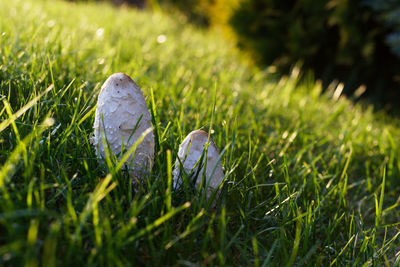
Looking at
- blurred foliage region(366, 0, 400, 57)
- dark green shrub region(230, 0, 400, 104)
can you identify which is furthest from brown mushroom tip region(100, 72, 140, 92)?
dark green shrub region(230, 0, 400, 104)

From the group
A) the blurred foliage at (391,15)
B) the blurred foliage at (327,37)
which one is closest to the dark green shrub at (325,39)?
the blurred foliage at (327,37)

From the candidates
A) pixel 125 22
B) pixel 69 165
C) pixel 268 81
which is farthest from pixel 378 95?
pixel 69 165

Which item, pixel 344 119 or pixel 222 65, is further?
pixel 222 65

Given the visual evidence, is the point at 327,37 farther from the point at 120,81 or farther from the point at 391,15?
the point at 120,81

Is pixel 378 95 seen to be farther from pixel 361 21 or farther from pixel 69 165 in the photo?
pixel 69 165

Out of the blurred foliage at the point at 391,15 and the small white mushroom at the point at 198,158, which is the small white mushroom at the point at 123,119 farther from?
the blurred foliage at the point at 391,15

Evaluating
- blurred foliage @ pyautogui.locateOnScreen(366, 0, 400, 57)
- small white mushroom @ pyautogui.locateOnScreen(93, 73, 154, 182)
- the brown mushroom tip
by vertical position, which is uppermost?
blurred foliage @ pyautogui.locateOnScreen(366, 0, 400, 57)

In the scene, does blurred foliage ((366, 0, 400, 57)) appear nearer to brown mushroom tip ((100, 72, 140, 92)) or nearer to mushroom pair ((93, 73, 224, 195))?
mushroom pair ((93, 73, 224, 195))
